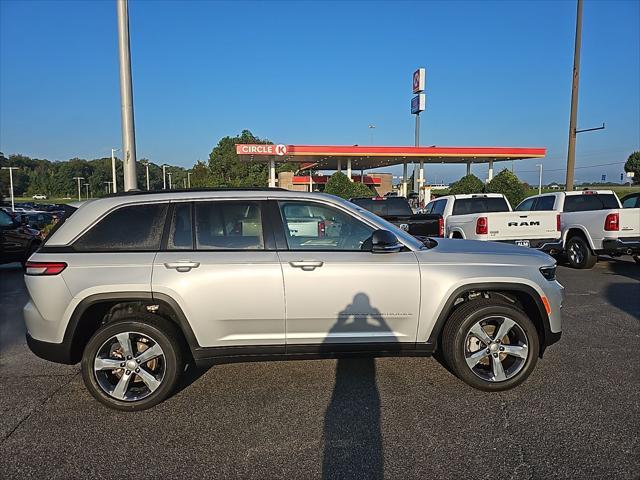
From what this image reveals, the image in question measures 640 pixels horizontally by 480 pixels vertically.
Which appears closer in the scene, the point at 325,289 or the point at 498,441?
the point at 498,441

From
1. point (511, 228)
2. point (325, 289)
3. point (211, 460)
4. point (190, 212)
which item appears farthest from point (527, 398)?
point (511, 228)

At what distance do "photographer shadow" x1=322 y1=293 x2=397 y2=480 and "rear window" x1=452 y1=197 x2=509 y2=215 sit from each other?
7.97 m

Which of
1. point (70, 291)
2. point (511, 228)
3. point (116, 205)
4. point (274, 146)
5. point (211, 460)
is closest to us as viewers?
point (211, 460)

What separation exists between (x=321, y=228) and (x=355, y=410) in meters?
1.55

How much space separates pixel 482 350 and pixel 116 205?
3.41 metres

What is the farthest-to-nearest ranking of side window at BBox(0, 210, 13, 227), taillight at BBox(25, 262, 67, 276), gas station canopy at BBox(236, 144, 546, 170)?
1. gas station canopy at BBox(236, 144, 546, 170)
2. side window at BBox(0, 210, 13, 227)
3. taillight at BBox(25, 262, 67, 276)

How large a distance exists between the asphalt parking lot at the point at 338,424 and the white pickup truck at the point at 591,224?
554 cm

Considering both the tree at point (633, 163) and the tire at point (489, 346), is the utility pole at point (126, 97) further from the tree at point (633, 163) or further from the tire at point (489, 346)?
the tree at point (633, 163)

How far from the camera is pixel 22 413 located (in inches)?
144

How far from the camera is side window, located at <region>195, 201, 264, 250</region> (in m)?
3.81

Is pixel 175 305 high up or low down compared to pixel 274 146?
down

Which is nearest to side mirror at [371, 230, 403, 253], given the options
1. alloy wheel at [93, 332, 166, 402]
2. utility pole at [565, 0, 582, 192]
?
alloy wheel at [93, 332, 166, 402]

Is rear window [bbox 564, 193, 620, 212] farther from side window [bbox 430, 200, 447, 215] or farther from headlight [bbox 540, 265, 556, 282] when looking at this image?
headlight [bbox 540, 265, 556, 282]

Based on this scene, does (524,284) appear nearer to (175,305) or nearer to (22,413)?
(175,305)
